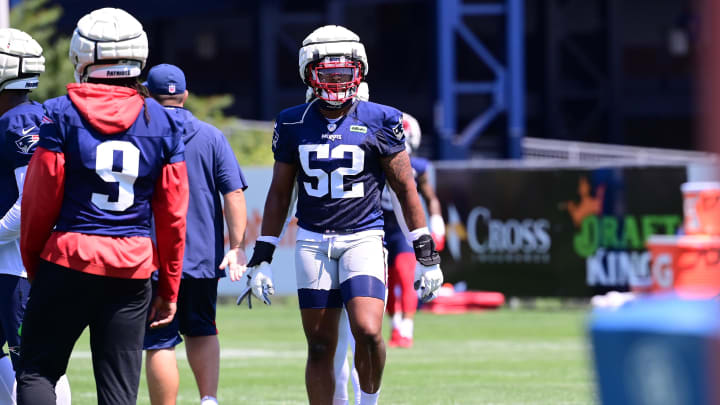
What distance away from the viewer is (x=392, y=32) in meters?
37.8

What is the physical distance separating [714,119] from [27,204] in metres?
3.57

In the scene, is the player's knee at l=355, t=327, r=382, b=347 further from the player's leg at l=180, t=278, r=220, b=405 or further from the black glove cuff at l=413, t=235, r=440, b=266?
the player's leg at l=180, t=278, r=220, b=405

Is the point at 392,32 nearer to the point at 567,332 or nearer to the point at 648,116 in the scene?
the point at 648,116

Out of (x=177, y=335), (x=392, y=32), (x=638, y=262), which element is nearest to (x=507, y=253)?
(x=638, y=262)

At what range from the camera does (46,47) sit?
78.0ft

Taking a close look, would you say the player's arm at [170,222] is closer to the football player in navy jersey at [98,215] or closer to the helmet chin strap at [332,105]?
the football player in navy jersey at [98,215]

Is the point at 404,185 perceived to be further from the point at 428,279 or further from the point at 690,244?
the point at 690,244

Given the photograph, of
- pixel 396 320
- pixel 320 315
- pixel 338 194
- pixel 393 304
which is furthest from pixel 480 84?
pixel 320 315

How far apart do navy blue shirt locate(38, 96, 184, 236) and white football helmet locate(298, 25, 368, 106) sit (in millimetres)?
1661

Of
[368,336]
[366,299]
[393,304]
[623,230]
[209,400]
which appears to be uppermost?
[366,299]

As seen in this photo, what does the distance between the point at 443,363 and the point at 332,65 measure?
5.44m

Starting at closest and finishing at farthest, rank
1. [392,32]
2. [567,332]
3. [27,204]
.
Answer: [27,204] → [567,332] → [392,32]

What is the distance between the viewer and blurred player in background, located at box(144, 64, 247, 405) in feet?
22.3

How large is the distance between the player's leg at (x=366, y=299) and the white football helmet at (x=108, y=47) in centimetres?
179
